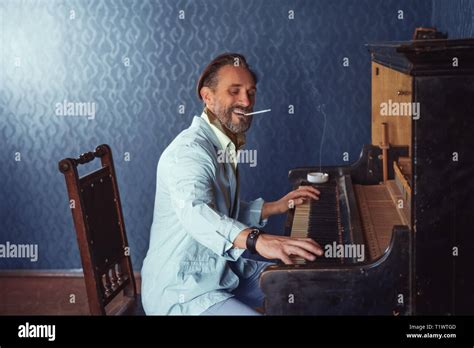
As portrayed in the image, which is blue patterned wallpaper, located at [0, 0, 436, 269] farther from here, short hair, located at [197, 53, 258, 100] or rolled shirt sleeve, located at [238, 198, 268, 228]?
short hair, located at [197, 53, 258, 100]

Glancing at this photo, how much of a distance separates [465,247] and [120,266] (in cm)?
113

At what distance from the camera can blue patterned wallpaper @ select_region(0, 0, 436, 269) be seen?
3.61 m

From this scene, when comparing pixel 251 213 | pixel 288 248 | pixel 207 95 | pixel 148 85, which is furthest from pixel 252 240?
pixel 148 85

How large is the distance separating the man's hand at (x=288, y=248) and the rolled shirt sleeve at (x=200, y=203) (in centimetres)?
11

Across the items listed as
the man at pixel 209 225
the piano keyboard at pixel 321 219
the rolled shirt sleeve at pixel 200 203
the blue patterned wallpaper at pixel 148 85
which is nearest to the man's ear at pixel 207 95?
the man at pixel 209 225

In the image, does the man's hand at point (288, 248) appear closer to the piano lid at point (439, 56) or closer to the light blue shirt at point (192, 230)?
the light blue shirt at point (192, 230)

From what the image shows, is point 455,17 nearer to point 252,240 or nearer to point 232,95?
point 232,95

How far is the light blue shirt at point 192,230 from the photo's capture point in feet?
5.83

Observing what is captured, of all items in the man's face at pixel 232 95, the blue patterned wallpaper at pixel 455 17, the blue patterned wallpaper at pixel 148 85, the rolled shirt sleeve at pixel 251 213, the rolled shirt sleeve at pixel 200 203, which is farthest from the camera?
the blue patterned wallpaper at pixel 148 85

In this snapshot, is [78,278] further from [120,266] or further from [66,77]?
[120,266]

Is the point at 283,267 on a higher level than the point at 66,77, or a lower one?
lower

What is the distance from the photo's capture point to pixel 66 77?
3781mm

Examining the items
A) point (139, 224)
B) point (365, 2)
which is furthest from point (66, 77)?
point (365, 2)

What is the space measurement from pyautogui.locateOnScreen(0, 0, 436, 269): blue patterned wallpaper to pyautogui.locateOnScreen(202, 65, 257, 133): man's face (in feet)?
4.96
